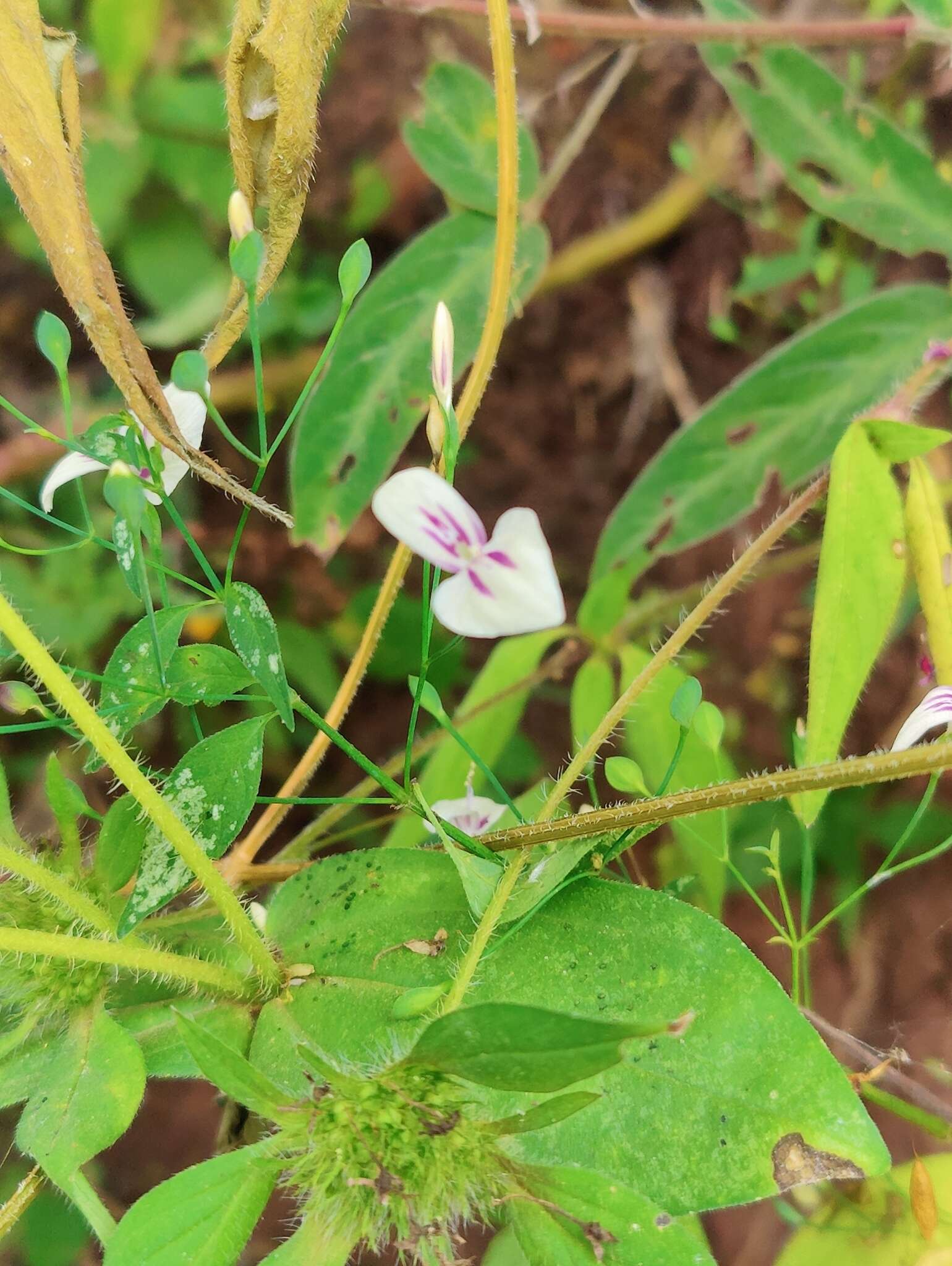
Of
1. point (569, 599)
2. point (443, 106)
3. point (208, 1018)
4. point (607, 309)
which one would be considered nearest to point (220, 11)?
point (443, 106)

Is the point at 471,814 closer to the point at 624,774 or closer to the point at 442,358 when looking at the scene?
the point at 624,774

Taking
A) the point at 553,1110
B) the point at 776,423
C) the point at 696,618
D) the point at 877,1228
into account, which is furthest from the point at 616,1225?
the point at 776,423

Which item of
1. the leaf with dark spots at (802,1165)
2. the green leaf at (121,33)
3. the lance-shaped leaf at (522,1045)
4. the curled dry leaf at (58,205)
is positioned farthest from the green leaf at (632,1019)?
the green leaf at (121,33)

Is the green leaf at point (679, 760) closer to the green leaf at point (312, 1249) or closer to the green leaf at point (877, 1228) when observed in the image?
the green leaf at point (877, 1228)

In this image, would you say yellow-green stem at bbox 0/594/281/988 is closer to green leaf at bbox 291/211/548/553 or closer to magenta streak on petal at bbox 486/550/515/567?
magenta streak on petal at bbox 486/550/515/567

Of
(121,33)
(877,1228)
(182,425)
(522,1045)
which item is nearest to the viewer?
(522,1045)

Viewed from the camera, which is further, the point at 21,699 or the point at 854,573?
the point at 854,573

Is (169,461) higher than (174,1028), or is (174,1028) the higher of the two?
(169,461)
